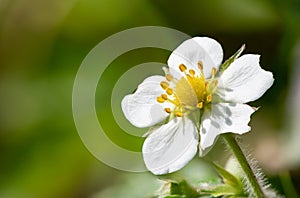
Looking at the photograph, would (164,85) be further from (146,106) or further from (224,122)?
(224,122)

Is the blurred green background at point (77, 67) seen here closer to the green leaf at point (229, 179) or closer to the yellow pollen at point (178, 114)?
the green leaf at point (229, 179)

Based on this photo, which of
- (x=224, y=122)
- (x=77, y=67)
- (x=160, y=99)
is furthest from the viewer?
(x=77, y=67)

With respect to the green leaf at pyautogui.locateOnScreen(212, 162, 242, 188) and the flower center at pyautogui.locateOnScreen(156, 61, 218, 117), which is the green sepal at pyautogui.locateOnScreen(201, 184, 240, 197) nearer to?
the green leaf at pyautogui.locateOnScreen(212, 162, 242, 188)

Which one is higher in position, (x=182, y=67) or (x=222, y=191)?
(x=182, y=67)

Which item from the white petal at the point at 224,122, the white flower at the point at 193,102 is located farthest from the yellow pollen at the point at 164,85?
the white petal at the point at 224,122

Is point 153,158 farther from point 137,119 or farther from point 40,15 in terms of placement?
point 40,15

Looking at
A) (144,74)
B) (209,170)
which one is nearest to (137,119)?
(209,170)

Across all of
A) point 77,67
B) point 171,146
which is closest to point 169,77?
point 171,146
